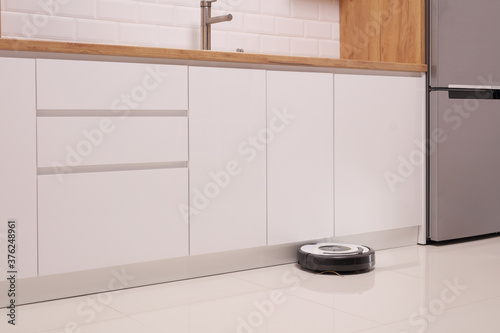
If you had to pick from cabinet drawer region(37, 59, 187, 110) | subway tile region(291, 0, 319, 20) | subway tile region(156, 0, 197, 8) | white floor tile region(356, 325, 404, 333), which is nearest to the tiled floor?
white floor tile region(356, 325, 404, 333)

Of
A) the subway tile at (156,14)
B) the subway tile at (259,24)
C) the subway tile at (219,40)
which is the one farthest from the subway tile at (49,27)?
the subway tile at (259,24)

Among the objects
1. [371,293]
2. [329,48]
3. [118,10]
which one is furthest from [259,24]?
[371,293]

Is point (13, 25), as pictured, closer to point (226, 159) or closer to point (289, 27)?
point (226, 159)

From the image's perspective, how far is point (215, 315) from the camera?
1.99 meters

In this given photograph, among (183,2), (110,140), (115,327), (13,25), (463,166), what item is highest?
(183,2)

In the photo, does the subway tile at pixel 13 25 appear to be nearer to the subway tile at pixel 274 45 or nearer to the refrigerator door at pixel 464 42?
the subway tile at pixel 274 45

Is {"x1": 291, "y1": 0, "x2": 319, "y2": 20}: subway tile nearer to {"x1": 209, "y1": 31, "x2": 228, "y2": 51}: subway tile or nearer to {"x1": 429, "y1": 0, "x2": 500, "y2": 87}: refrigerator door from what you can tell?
{"x1": 209, "y1": 31, "x2": 228, "y2": 51}: subway tile

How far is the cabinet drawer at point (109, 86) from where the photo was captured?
82.7 inches

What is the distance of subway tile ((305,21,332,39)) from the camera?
350 centimetres

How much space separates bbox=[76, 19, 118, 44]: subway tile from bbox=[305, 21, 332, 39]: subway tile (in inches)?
44.7

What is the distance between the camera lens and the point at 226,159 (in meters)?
2.49

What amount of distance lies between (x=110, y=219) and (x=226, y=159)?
1.72 ft

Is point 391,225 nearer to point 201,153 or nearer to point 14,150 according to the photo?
point 201,153

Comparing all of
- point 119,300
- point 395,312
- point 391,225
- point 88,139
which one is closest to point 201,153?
point 88,139
